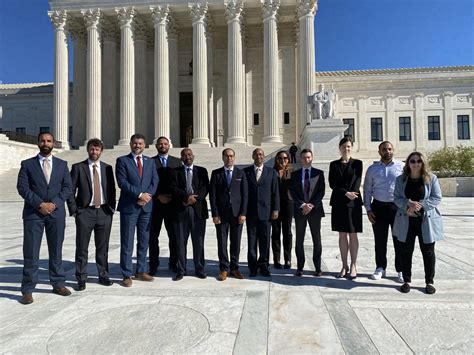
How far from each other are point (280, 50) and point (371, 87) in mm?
11682

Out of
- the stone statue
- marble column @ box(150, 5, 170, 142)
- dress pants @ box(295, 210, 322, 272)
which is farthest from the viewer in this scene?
marble column @ box(150, 5, 170, 142)

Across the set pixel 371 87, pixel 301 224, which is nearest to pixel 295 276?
pixel 301 224

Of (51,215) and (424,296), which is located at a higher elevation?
(51,215)

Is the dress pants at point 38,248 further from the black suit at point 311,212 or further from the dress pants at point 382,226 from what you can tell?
the dress pants at point 382,226

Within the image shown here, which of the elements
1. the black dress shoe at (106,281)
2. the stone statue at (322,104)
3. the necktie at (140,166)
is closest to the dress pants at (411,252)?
the necktie at (140,166)

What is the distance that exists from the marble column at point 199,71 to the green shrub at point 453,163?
1764 centimetres

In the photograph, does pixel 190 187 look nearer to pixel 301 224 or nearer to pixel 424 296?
pixel 301 224

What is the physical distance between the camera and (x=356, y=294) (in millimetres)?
4062

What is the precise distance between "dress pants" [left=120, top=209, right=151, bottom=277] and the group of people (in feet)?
0.05

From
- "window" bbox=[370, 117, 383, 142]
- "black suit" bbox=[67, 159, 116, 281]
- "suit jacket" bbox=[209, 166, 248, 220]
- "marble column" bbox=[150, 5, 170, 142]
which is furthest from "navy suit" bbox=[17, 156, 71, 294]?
"window" bbox=[370, 117, 383, 142]

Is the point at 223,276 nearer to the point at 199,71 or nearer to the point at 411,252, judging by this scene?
the point at 411,252

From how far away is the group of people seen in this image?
4242 millimetres

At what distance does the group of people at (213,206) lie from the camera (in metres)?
4.24

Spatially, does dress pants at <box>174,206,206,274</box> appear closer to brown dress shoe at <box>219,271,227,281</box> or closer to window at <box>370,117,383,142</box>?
brown dress shoe at <box>219,271,227,281</box>
